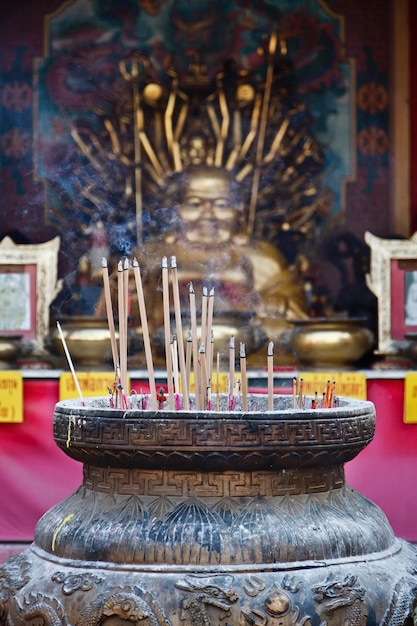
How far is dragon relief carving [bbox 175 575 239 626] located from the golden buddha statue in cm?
305

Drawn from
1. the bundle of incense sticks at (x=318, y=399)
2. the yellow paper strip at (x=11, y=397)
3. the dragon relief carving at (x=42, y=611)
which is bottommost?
the dragon relief carving at (x=42, y=611)

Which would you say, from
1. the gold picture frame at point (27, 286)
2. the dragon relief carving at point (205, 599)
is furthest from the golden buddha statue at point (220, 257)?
the dragon relief carving at point (205, 599)

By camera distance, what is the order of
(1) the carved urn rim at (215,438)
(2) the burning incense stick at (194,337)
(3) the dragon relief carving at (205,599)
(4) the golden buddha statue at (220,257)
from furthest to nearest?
(4) the golden buddha statue at (220,257), (2) the burning incense stick at (194,337), (1) the carved urn rim at (215,438), (3) the dragon relief carving at (205,599)

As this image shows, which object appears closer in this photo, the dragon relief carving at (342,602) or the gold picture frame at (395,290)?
the dragon relief carving at (342,602)

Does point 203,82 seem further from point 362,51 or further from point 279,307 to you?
point 279,307

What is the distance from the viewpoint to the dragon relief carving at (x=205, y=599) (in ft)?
5.92

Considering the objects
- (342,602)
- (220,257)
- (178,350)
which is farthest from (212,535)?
(220,257)

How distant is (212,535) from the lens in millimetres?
1875

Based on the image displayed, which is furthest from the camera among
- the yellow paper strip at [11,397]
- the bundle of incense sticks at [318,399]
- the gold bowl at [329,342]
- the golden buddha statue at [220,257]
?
the golden buddha statue at [220,257]

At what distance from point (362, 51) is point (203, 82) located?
32.3 inches

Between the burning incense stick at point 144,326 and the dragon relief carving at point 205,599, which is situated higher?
the burning incense stick at point 144,326

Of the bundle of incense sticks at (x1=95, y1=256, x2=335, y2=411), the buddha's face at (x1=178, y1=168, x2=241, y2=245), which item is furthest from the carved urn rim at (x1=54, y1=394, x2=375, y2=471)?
the buddha's face at (x1=178, y1=168, x2=241, y2=245)

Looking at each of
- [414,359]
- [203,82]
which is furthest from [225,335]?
[203,82]

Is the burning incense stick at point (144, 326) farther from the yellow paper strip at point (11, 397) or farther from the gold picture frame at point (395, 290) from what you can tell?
the gold picture frame at point (395, 290)
